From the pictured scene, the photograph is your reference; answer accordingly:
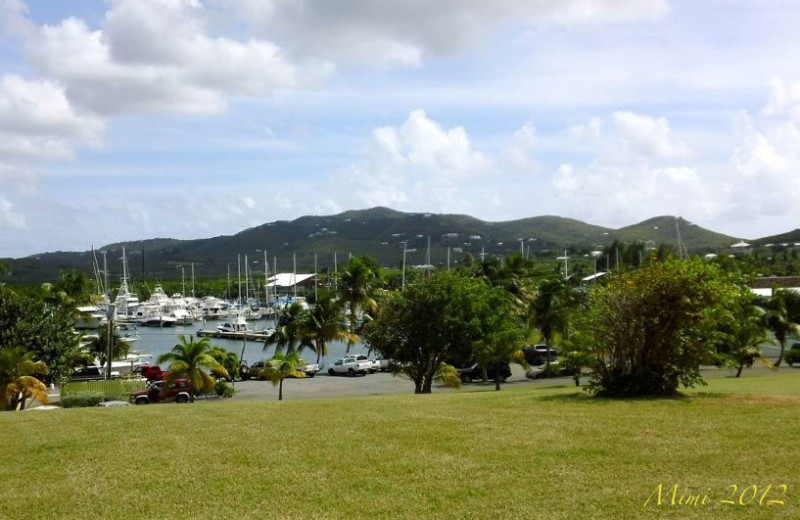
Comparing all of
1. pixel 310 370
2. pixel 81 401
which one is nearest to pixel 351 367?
pixel 310 370

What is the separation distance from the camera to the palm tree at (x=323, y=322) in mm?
58688

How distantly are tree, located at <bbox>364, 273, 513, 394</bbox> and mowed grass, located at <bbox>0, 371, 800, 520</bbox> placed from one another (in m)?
17.9

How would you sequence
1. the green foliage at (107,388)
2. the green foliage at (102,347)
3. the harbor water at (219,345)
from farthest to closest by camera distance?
the harbor water at (219,345), the green foliage at (102,347), the green foliage at (107,388)

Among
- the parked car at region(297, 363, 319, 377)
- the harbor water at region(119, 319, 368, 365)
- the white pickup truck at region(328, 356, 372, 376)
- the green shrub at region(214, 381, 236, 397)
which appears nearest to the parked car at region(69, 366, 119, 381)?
the parked car at region(297, 363, 319, 377)

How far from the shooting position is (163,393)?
3275cm

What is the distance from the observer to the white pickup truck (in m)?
51.1

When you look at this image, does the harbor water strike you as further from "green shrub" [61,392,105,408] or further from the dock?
"green shrub" [61,392,105,408]

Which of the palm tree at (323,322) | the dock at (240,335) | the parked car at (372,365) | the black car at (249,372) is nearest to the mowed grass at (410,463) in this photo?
the black car at (249,372)

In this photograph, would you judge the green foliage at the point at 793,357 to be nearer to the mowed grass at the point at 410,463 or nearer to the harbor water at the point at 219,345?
the harbor water at the point at 219,345

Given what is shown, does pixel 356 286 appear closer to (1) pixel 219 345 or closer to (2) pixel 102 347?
(2) pixel 102 347

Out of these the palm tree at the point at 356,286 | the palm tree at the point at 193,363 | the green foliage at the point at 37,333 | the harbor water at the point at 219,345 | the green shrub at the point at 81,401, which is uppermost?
the palm tree at the point at 356,286

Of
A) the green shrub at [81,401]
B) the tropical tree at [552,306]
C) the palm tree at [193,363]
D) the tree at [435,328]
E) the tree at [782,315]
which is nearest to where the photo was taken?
the green shrub at [81,401]

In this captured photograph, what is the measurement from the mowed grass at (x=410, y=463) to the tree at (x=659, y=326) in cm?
205

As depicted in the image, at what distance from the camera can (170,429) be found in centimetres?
1407
